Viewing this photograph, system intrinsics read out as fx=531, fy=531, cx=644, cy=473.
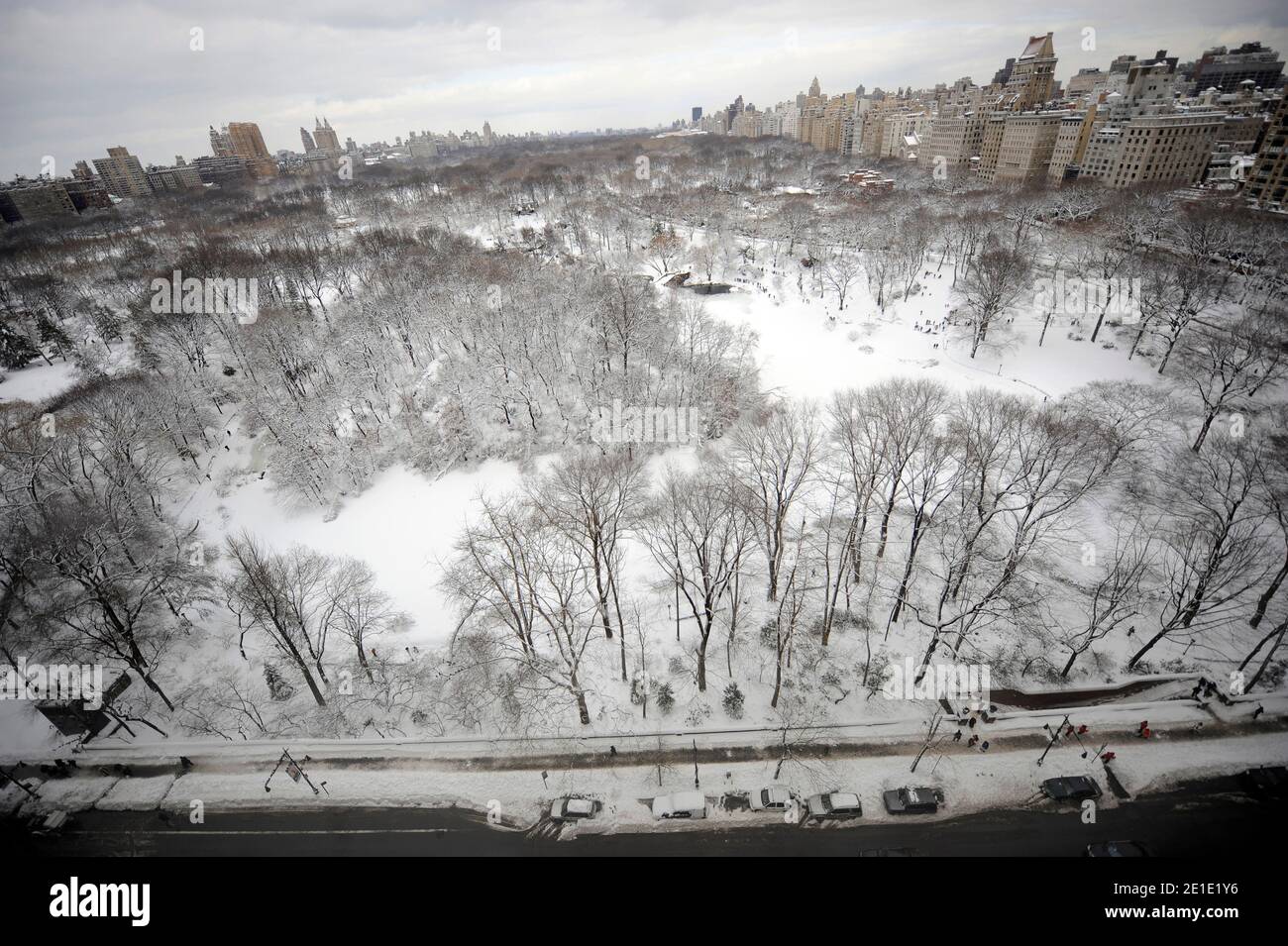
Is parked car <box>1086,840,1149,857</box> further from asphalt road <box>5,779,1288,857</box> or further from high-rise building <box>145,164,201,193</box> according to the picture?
high-rise building <box>145,164,201,193</box>

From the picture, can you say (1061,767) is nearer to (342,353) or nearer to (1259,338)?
(1259,338)

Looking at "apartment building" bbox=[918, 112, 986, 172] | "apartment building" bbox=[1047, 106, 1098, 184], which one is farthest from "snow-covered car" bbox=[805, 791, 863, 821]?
"apartment building" bbox=[918, 112, 986, 172]

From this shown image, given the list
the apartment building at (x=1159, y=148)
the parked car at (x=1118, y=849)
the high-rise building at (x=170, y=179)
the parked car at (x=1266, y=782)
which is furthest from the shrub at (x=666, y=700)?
the high-rise building at (x=170, y=179)

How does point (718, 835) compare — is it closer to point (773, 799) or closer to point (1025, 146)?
point (773, 799)

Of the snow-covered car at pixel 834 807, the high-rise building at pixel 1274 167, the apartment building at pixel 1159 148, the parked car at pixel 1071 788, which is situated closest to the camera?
the parked car at pixel 1071 788

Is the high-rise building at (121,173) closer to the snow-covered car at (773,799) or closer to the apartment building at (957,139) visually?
the apartment building at (957,139)
